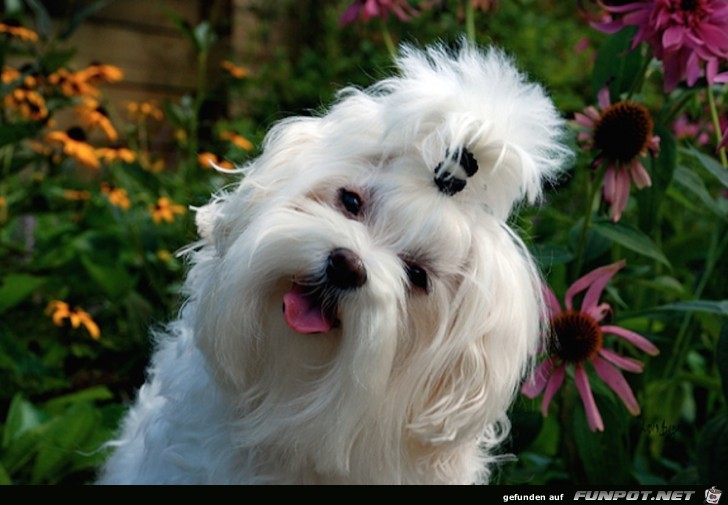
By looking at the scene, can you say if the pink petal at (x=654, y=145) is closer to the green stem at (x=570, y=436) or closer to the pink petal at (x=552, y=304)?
the pink petal at (x=552, y=304)

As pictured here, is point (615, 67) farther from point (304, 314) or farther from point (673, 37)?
point (304, 314)

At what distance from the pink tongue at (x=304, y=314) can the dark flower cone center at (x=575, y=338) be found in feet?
1.74

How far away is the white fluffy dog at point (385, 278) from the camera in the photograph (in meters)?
1.11

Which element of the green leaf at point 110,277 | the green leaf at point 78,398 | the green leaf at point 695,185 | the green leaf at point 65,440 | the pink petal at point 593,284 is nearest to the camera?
the pink petal at point 593,284

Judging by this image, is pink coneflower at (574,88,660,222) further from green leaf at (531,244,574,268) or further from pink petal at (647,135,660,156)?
green leaf at (531,244,574,268)

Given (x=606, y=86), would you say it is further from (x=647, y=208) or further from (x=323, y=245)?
(x=323, y=245)

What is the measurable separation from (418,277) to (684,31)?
24.7 inches

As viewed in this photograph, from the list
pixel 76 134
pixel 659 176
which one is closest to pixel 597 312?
pixel 659 176

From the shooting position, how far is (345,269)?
1063mm

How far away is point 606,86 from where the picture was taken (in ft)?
5.31

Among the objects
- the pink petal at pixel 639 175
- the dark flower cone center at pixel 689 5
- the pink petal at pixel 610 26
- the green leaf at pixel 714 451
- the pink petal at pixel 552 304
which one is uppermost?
the dark flower cone center at pixel 689 5

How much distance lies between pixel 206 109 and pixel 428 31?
1.14 metres

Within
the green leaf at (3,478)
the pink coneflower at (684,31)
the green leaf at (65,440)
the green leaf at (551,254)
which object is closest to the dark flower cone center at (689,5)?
the pink coneflower at (684,31)

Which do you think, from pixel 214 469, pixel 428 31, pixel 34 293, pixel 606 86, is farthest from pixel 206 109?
pixel 214 469
